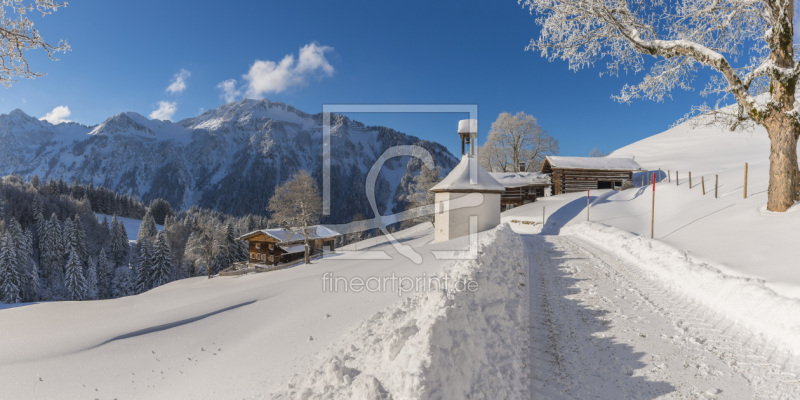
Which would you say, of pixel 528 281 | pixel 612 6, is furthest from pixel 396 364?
pixel 612 6

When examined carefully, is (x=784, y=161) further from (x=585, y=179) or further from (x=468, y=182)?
(x=585, y=179)

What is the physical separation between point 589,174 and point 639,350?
138ft

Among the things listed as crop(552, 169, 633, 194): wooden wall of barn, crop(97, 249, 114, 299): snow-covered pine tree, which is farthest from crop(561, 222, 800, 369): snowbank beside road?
crop(97, 249, 114, 299): snow-covered pine tree

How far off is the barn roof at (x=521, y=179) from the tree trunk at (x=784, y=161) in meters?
29.0

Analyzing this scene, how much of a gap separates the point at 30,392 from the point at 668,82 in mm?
18118

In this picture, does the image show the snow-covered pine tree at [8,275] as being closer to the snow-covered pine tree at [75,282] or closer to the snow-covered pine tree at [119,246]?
the snow-covered pine tree at [75,282]

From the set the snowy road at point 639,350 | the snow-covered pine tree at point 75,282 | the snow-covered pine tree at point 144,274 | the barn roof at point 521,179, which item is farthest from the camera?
the snow-covered pine tree at point 144,274

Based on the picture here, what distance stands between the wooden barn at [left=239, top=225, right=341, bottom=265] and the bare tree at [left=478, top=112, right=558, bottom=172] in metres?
27.8

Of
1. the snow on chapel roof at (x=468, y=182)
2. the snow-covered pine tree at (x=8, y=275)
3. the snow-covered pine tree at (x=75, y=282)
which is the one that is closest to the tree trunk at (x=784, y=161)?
the snow on chapel roof at (x=468, y=182)

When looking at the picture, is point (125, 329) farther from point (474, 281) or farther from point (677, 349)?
point (677, 349)

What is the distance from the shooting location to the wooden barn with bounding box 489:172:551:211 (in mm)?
39875

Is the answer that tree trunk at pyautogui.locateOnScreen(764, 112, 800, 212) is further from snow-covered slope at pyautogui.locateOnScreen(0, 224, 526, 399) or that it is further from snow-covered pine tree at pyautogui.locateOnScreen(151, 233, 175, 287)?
snow-covered pine tree at pyautogui.locateOnScreen(151, 233, 175, 287)

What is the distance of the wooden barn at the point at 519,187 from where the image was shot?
3988cm

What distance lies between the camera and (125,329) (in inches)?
206
